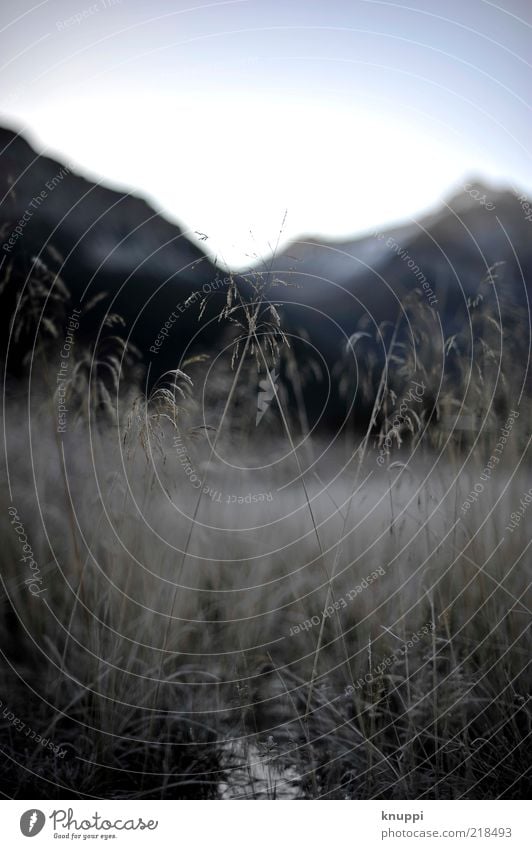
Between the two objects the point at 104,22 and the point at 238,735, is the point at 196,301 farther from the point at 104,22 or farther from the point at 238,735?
the point at 238,735

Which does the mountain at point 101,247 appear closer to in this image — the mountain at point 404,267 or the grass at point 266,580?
the grass at point 266,580

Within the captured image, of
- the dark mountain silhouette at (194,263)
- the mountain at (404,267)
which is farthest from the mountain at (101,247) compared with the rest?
the mountain at (404,267)

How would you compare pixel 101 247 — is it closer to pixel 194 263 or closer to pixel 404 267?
pixel 194 263

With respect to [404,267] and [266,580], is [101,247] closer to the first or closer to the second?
[404,267]

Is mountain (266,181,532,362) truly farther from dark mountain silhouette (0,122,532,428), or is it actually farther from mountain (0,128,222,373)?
mountain (0,128,222,373)

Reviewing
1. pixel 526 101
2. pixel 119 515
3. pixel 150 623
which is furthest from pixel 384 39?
pixel 150 623

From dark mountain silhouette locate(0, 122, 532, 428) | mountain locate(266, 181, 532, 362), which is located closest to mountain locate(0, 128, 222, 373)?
dark mountain silhouette locate(0, 122, 532, 428)

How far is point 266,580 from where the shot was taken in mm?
1754

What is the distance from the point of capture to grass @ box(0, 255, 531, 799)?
65.4 inches

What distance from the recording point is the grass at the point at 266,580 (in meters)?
1.66

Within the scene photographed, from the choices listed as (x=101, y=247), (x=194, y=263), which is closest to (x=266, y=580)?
(x=194, y=263)

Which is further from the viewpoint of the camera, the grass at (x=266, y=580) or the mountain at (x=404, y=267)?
the mountain at (x=404, y=267)

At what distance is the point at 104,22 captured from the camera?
5.74 feet

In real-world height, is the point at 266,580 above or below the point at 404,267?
below
